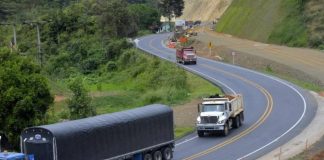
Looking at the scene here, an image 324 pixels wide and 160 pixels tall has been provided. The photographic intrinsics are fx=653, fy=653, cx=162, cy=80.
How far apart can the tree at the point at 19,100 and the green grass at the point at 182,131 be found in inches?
370

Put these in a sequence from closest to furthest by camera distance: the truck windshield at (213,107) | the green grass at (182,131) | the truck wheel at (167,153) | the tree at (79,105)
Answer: the truck wheel at (167,153) → the truck windshield at (213,107) → the green grass at (182,131) → the tree at (79,105)

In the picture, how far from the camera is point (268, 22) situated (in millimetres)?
115062

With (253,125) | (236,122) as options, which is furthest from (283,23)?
(236,122)

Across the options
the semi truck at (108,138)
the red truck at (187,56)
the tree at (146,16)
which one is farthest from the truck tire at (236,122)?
the tree at (146,16)

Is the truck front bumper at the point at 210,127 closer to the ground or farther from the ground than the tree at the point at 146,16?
closer to the ground

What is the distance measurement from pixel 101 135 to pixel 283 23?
81.4 metres

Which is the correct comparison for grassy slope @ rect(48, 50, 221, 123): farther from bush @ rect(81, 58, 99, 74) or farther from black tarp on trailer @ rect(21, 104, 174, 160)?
black tarp on trailer @ rect(21, 104, 174, 160)

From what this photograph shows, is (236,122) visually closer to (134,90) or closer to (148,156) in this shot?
(148,156)

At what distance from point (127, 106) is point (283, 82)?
57.6ft

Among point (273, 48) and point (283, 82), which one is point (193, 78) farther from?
point (273, 48)

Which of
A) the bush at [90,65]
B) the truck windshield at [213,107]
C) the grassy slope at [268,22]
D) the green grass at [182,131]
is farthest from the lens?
the grassy slope at [268,22]

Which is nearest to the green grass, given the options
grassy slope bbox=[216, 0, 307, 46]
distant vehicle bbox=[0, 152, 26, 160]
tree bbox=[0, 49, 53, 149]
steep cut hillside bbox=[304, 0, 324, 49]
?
tree bbox=[0, 49, 53, 149]

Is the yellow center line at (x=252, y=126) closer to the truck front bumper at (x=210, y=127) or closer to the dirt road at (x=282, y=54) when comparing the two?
the truck front bumper at (x=210, y=127)

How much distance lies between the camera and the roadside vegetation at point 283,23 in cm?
10244
